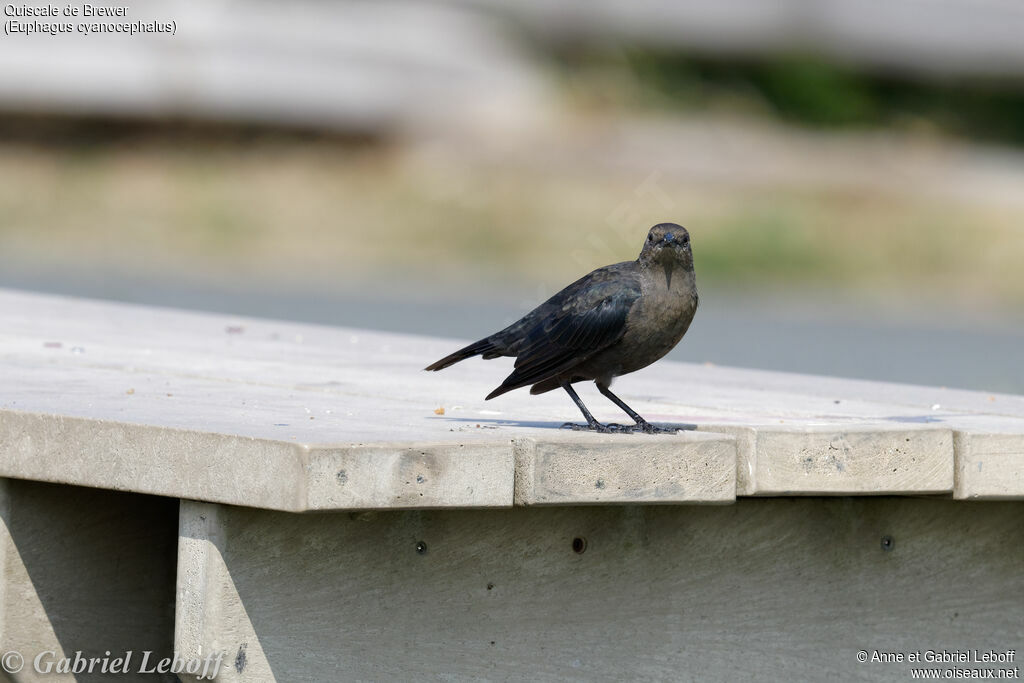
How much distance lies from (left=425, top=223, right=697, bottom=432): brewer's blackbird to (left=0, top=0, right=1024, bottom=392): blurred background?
9.57m

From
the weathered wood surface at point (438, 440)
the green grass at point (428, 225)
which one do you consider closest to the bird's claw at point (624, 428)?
the weathered wood surface at point (438, 440)

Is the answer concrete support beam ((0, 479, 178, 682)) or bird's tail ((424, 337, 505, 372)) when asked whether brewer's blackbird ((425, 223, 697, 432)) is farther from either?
concrete support beam ((0, 479, 178, 682))

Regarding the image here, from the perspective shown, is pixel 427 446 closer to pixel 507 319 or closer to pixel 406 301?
pixel 507 319

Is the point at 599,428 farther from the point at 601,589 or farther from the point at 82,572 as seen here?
the point at 82,572

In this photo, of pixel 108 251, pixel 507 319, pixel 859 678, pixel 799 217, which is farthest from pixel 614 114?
pixel 859 678

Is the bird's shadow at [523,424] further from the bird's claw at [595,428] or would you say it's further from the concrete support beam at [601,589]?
the concrete support beam at [601,589]

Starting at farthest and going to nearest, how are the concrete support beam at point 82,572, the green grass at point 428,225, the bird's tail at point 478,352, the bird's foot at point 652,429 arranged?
the green grass at point 428,225 < the bird's tail at point 478,352 < the bird's foot at point 652,429 < the concrete support beam at point 82,572

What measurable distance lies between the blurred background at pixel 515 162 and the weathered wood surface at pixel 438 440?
8.57m

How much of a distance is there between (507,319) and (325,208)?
7.30 meters

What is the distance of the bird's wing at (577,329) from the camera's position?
16.2ft

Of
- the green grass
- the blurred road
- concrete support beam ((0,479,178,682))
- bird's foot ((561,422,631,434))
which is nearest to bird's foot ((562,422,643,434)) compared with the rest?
bird's foot ((561,422,631,434))

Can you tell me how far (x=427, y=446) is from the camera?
4.11 metres

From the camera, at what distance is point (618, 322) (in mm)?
4922

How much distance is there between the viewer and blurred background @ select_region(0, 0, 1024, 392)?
19.1m
